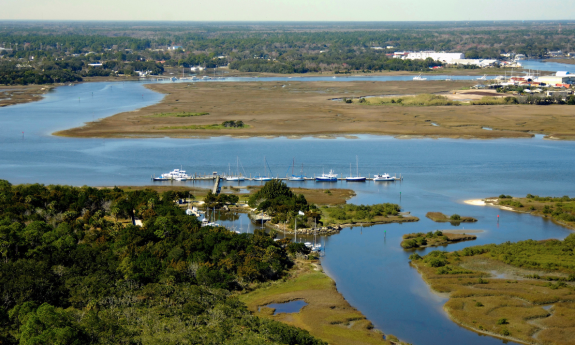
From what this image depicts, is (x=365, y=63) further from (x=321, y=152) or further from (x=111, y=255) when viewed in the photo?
(x=111, y=255)

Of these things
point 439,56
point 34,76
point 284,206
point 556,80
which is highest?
point 439,56

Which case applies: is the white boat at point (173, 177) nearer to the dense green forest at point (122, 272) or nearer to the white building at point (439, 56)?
the dense green forest at point (122, 272)

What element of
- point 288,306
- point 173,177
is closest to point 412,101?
point 173,177

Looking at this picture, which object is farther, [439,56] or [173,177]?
[439,56]

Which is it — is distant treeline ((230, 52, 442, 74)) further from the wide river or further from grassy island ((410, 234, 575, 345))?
grassy island ((410, 234, 575, 345))

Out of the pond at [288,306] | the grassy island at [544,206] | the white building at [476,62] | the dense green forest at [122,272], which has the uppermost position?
the white building at [476,62]

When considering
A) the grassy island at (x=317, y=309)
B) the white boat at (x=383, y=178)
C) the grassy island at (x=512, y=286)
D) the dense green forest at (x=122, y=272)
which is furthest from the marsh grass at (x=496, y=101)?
the grassy island at (x=317, y=309)

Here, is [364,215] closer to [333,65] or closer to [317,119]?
[317,119]
